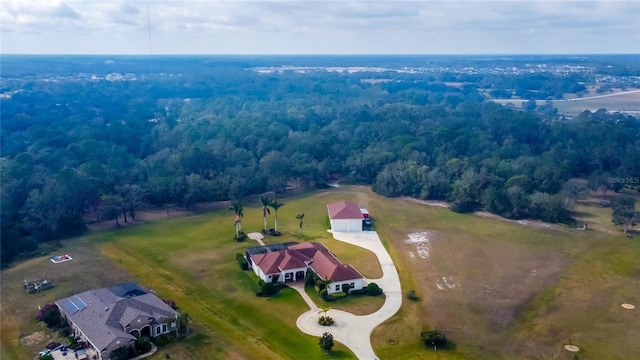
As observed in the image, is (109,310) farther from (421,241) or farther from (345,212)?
(421,241)

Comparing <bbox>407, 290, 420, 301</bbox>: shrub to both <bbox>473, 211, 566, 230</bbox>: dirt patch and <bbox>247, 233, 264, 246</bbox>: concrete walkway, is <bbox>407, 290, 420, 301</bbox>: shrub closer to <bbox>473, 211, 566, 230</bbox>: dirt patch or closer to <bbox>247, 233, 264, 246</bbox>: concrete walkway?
<bbox>247, 233, 264, 246</bbox>: concrete walkway

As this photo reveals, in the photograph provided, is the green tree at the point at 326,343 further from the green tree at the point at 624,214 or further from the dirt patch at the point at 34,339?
the green tree at the point at 624,214

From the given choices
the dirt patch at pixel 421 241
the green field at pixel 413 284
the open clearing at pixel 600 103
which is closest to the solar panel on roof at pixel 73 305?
the green field at pixel 413 284

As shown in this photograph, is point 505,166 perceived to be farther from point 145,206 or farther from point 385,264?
point 145,206

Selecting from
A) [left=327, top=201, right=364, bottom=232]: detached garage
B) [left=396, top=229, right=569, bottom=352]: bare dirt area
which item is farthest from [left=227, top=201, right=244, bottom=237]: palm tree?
[left=396, top=229, right=569, bottom=352]: bare dirt area

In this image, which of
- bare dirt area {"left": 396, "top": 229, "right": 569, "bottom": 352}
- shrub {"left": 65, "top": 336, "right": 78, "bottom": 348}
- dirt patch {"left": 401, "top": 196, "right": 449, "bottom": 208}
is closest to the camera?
shrub {"left": 65, "top": 336, "right": 78, "bottom": 348}
